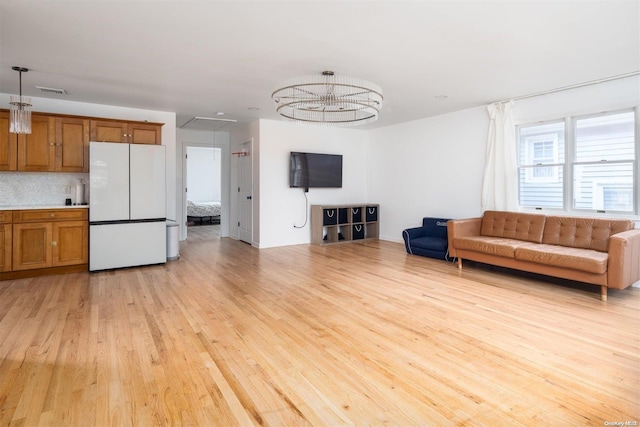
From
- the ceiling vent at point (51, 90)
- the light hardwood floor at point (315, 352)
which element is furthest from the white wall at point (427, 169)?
the ceiling vent at point (51, 90)

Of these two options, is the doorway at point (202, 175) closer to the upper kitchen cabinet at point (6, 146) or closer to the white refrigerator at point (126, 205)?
the white refrigerator at point (126, 205)

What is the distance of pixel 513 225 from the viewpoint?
5168mm

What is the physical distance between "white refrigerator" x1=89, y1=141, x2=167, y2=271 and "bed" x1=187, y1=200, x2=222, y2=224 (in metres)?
5.67

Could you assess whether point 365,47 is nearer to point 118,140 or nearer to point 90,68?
point 90,68

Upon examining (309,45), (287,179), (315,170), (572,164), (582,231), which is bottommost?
(582,231)

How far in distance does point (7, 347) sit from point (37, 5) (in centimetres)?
252

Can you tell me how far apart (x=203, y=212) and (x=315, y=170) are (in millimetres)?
5005

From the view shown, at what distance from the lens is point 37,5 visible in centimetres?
264

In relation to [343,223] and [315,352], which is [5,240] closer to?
[315,352]

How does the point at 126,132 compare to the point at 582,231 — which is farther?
the point at 126,132

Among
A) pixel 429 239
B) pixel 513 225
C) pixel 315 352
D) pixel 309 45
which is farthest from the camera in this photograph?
pixel 429 239

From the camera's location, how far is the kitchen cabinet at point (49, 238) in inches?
178

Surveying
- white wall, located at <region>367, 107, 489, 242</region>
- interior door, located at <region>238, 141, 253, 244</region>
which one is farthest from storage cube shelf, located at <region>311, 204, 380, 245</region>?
interior door, located at <region>238, 141, 253, 244</region>

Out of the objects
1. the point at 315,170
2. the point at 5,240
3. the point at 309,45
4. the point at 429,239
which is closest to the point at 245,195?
the point at 315,170
